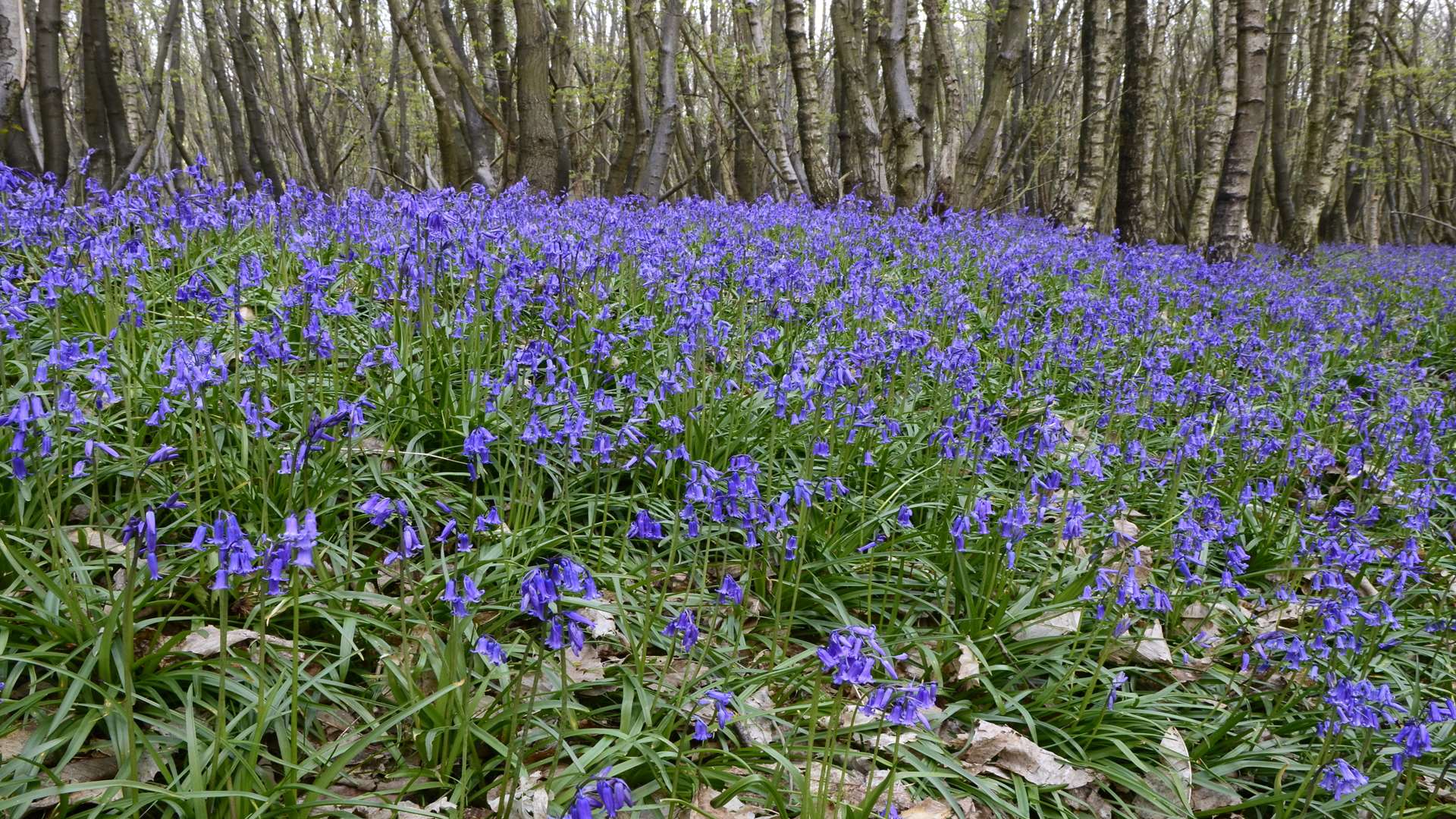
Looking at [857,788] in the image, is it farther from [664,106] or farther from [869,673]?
[664,106]

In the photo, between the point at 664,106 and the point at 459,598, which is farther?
the point at 664,106

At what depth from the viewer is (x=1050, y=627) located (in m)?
3.06

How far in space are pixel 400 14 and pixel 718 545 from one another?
11069 mm

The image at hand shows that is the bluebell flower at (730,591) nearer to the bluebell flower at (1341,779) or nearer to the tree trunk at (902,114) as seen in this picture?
the bluebell flower at (1341,779)

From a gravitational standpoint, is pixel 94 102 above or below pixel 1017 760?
above

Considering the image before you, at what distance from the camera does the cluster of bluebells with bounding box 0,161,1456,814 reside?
244 centimetres

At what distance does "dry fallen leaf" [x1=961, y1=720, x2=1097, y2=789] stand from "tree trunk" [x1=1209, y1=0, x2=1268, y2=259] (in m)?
8.69

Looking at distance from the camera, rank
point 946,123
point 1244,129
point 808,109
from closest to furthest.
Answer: point 1244,129
point 946,123
point 808,109

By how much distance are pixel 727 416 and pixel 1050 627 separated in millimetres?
1601

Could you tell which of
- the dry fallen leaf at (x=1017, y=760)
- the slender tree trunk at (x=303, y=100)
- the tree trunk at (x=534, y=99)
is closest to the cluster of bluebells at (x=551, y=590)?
the dry fallen leaf at (x=1017, y=760)

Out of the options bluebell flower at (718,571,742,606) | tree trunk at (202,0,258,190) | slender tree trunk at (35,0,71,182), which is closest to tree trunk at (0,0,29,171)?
slender tree trunk at (35,0,71,182)

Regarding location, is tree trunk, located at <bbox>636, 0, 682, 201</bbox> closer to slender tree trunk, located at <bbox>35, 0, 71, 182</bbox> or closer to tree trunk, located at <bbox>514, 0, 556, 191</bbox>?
tree trunk, located at <bbox>514, 0, 556, 191</bbox>

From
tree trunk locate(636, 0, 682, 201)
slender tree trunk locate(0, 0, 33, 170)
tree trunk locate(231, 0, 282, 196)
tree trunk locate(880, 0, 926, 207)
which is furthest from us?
tree trunk locate(231, 0, 282, 196)

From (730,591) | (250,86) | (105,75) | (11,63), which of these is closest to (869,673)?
(730,591)
